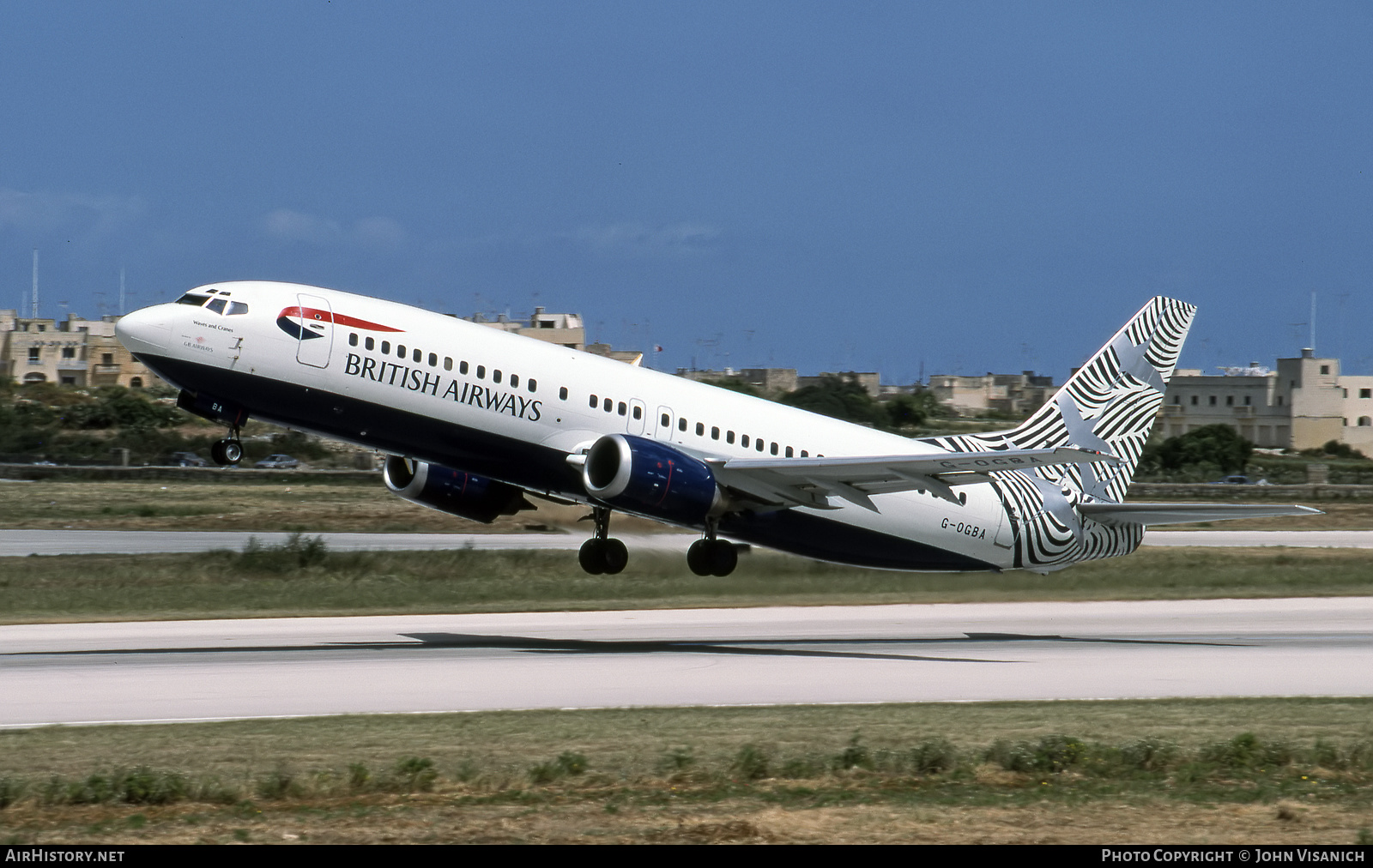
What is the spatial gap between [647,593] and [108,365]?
149291mm

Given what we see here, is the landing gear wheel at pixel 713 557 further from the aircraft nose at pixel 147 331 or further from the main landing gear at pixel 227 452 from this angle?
the aircraft nose at pixel 147 331

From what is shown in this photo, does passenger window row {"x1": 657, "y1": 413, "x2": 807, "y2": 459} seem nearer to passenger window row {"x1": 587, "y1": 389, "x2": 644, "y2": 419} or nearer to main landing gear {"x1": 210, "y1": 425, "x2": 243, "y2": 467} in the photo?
passenger window row {"x1": 587, "y1": 389, "x2": 644, "y2": 419}

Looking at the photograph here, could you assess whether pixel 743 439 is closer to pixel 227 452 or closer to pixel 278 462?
pixel 227 452

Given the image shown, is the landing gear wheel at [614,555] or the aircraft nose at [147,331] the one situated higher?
the aircraft nose at [147,331]

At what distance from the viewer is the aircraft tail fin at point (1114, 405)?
38.8 m

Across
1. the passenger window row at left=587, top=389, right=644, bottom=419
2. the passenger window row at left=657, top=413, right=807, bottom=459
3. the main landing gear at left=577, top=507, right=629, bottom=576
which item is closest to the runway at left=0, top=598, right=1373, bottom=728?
the main landing gear at left=577, top=507, right=629, bottom=576

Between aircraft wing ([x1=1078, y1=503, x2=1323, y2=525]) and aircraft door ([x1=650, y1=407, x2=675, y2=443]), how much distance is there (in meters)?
12.0

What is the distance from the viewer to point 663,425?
32.5m

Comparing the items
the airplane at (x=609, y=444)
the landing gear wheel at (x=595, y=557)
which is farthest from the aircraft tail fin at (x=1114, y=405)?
the landing gear wheel at (x=595, y=557)

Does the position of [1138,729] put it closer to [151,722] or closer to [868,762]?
[868,762]

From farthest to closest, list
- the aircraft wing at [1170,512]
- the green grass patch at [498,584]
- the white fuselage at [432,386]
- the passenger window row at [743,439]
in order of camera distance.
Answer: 1. the green grass patch at [498,584]
2. the passenger window row at [743,439]
3. the aircraft wing at [1170,512]
4. the white fuselage at [432,386]

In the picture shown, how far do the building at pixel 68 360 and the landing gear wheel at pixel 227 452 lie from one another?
145 metres

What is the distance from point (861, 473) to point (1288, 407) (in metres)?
146
